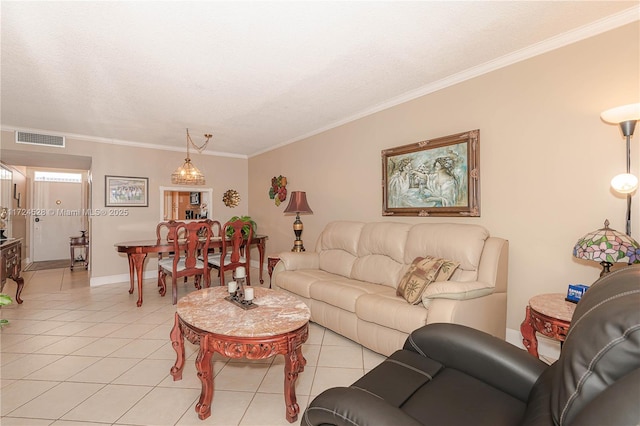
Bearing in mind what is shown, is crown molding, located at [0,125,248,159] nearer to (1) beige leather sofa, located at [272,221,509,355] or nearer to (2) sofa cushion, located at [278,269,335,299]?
(1) beige leather sofa, located at [272,221,509,355]

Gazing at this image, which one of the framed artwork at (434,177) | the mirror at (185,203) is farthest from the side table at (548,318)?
the mirror at (185,203)

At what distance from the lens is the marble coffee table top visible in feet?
5.76

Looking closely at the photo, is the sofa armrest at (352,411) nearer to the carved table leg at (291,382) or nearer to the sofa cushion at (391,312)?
the carved table leg at (291,382)

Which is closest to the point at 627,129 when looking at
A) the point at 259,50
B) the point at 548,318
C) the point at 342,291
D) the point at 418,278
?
the point at 548,318

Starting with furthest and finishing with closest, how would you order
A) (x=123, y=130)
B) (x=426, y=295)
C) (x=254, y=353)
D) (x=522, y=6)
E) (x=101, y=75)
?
(x=123, y=130)
(x=101, y=75)
(x=426, y=295)
(x=522, y=6)
(x=254, y=353)

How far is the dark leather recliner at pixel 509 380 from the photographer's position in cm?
72

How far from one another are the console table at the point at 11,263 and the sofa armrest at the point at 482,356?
15.3ft

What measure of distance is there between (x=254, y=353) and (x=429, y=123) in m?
2.70

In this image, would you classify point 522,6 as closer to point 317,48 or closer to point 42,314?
point 317,48

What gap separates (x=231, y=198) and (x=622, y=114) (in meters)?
5.88

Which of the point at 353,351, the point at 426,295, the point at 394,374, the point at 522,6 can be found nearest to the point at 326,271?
the point at 353,351

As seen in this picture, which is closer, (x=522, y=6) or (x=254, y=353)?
(x=254, y=353)

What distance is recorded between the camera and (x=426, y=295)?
2133 mm

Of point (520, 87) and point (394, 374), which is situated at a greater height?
point (520, 87)
